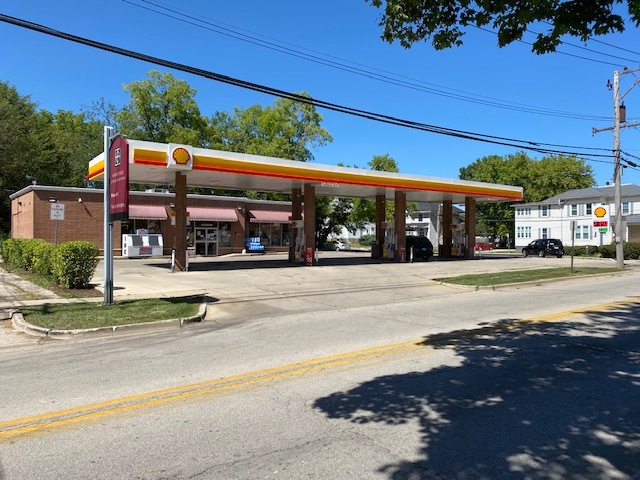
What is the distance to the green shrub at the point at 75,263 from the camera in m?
14.2

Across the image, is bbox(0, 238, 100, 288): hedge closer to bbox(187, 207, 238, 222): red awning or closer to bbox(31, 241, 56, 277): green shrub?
bbox(31, 241, 56, 277): green shrub

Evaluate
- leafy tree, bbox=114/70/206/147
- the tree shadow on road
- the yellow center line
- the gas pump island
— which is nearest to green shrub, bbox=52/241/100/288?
the gas pump island

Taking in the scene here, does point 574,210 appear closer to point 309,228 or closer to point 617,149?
point 617,149

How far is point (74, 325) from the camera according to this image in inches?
369

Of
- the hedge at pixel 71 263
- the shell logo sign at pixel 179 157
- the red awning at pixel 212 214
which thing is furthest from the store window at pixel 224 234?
the hedge at pixel 71 263

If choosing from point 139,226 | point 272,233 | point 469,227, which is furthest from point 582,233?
point 139,226

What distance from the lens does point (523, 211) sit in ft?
218

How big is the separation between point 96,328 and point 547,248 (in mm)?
42081

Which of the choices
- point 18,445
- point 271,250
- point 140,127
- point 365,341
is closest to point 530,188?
point 271,250

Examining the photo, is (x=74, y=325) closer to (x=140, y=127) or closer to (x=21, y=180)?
(x=21, y=180)

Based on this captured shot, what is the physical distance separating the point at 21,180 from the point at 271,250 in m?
22.4

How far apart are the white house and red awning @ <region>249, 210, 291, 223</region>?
3018 cm

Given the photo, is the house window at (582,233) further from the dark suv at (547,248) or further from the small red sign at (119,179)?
the small red sign at (119,179)

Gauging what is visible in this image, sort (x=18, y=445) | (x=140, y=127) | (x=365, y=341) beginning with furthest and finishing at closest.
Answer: (x=140, y=127), (x=365, y=341), (x=18, y=445)
